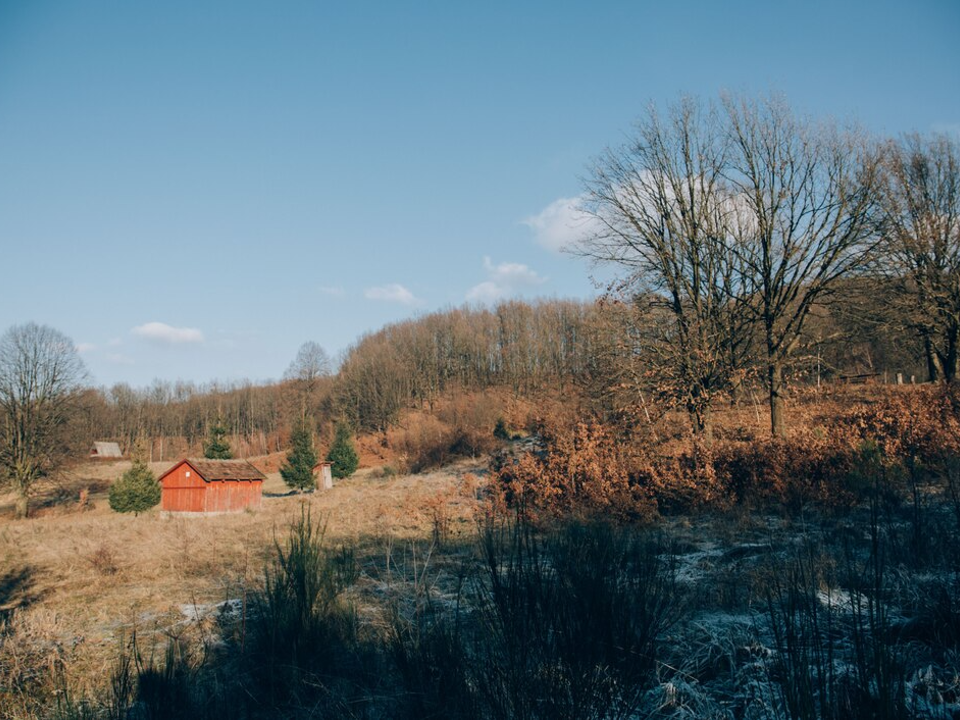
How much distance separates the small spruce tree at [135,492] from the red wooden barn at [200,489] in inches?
29.7

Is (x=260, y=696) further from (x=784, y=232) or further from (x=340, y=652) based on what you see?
(x=784, y=232)

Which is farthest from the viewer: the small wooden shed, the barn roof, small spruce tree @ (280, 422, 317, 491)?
the small wooden shed

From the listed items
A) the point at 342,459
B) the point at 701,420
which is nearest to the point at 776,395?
the point at 701,420

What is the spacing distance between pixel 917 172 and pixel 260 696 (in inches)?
1265

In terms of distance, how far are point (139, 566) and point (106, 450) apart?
6673cm

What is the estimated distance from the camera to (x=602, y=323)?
18.2 meters

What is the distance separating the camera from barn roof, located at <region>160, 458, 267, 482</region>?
29266 mm

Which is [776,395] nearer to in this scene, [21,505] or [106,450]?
[21,505]

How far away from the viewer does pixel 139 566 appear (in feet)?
37.1

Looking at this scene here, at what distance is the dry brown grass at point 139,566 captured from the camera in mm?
7168

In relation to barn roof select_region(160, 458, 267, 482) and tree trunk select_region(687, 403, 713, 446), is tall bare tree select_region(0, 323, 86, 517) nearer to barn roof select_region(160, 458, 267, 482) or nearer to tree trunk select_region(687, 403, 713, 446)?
barn roof select_region(160, 458, 267, 482)

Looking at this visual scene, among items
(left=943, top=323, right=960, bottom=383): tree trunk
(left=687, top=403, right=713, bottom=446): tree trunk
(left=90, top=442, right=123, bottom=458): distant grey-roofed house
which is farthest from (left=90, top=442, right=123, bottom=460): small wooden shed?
(left=943, top=323, right=960, bottom=383): tree trunk

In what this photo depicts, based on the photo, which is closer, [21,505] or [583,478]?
[583,478]

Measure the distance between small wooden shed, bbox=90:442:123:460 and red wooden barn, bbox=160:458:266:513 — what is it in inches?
1648
